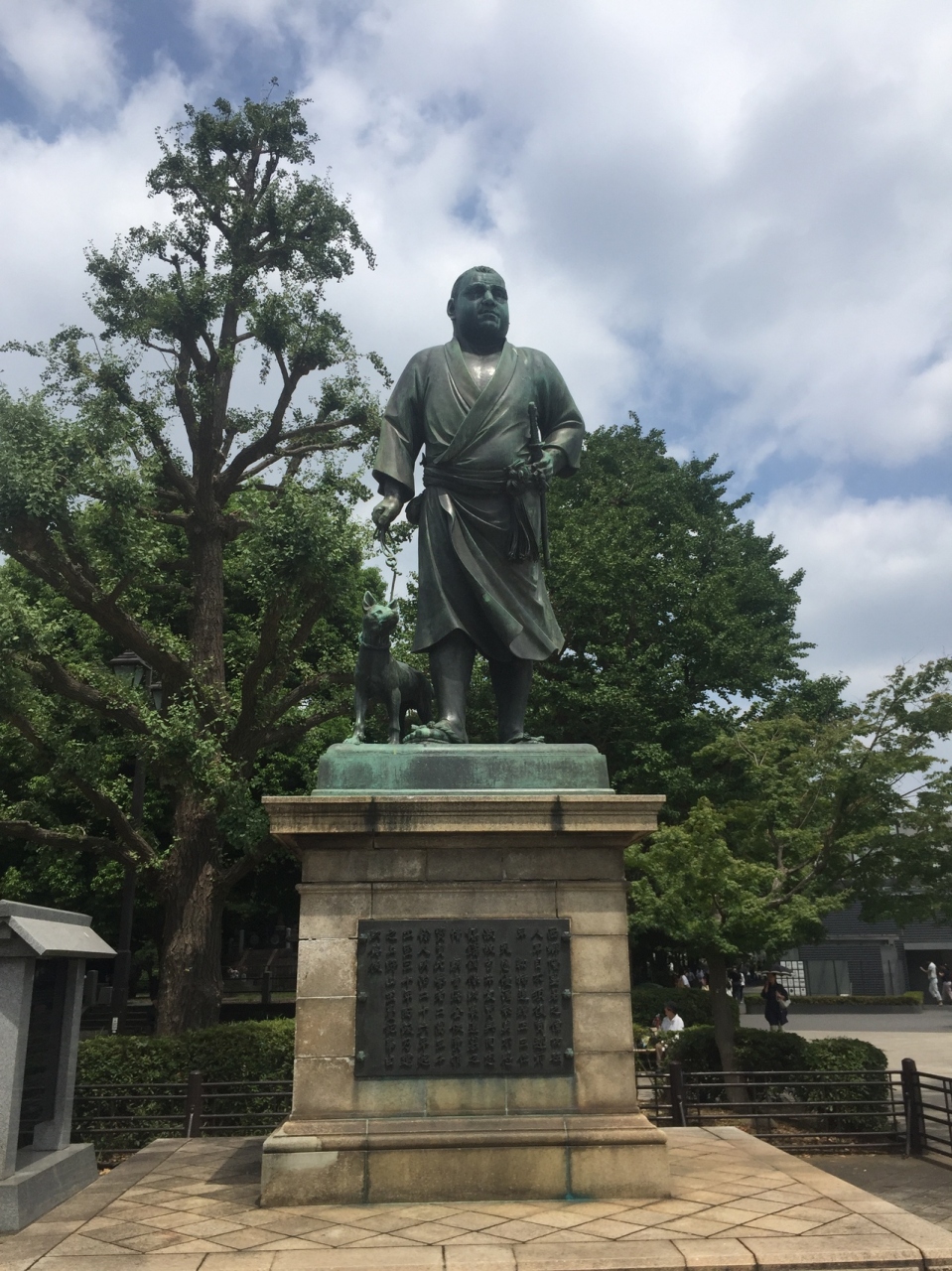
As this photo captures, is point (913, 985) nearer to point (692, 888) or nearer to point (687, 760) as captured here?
point (687, 760)

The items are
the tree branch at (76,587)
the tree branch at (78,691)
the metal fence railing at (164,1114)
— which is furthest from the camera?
the tree branch at (78,691)

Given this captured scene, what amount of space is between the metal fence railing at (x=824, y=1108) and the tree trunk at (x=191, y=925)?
20.8ft

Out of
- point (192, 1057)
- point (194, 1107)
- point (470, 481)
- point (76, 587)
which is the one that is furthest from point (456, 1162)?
point (76, 587)

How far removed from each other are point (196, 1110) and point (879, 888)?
1057 centimetres

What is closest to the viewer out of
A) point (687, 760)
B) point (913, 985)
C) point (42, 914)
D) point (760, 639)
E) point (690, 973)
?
point (42, 914)

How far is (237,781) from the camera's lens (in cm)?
1363

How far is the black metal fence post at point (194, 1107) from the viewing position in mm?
10539

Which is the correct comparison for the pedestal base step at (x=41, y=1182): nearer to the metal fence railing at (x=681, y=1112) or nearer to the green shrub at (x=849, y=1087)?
the metal fence railing at (x=681, y=1112)

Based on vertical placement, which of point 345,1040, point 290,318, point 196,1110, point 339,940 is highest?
point 290,318

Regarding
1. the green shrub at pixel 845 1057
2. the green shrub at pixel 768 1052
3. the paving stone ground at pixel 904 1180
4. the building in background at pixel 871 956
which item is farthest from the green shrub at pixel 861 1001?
the paving stone ground at pixel 904 1180

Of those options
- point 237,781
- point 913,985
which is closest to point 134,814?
point 237,781

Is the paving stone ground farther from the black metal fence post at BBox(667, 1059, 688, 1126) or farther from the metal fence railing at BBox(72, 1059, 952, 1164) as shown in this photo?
the black metal fence post at BBox(667, 1059, 688, 1126)

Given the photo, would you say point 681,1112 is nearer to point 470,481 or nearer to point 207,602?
point 470,481

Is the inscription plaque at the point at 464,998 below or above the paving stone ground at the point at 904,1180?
above
